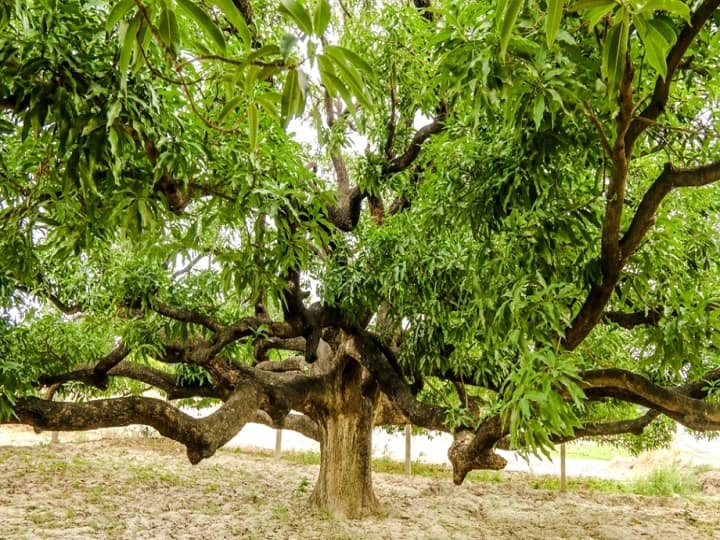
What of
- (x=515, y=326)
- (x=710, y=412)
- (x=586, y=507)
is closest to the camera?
(x=515, y=326)


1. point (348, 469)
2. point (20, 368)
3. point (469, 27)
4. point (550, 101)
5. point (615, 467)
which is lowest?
point (615, 467)

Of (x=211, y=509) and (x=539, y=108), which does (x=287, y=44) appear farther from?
(x=211, y=509)

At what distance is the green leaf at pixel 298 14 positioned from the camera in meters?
0.54

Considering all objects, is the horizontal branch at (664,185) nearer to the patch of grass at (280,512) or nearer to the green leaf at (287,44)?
the green leaf at (287,44)

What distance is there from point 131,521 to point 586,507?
4.92m

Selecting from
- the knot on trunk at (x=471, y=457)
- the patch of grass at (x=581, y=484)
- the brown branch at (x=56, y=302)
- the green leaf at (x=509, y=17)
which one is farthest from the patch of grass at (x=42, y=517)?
the patch of grass at (x=581, y=484)

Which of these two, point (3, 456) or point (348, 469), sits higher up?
point (348, 469)

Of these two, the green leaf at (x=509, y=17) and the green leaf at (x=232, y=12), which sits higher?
the green leaf at (x=509, y=17)

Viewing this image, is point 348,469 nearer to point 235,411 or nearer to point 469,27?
point 235,411

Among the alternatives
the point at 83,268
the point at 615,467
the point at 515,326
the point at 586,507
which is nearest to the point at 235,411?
the point at 83,268

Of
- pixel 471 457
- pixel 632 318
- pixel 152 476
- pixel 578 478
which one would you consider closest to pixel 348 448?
pixel 471 457

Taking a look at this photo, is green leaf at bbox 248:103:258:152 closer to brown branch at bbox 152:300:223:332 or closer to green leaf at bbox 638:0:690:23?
green leaf at bbox 638:0:690:23

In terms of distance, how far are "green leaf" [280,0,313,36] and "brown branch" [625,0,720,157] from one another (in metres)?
0.64

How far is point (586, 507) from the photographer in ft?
20.3
